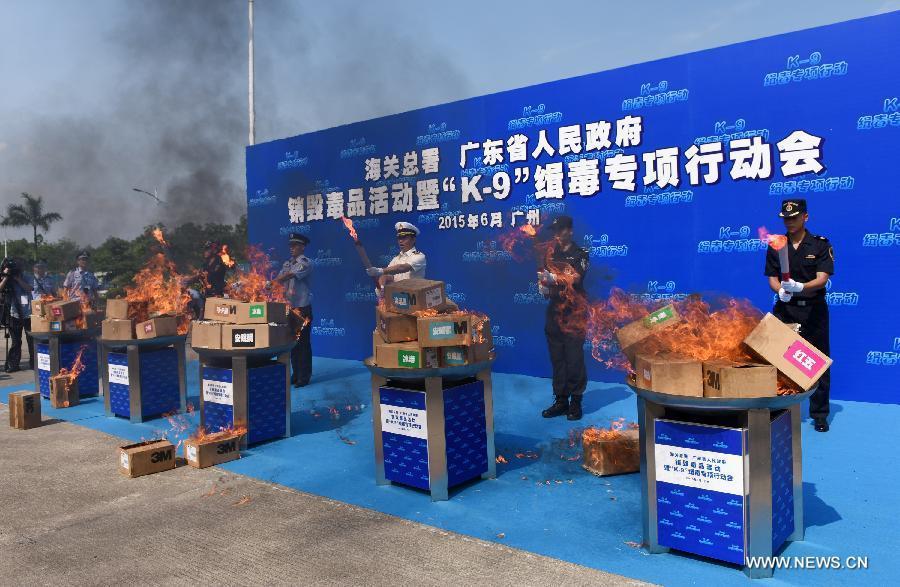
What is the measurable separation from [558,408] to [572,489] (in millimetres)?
2199

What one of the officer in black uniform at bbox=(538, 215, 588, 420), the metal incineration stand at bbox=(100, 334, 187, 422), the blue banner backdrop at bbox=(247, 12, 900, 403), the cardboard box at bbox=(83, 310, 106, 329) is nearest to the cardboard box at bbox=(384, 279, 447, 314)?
the officer in black uniform at bbox=(538, 215, 588, 420)

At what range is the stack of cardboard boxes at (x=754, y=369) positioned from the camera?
10.0 ft

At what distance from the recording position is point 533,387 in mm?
8320

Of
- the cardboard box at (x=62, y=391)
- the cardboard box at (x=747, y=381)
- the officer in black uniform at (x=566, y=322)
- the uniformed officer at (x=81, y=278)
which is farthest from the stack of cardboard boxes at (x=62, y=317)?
the cardboard box at (x=747, y=381)

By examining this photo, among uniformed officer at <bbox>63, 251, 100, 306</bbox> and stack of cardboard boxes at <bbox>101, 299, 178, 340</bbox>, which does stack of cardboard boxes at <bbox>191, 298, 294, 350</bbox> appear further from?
uniformed officer at <bbox>63, 251, 100, 306</bbox>

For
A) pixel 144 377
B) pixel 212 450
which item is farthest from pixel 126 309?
pixel 212 450

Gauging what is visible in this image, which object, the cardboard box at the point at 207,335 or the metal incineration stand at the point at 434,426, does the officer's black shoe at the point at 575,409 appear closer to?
the metal incineration stand at the point at 434,426

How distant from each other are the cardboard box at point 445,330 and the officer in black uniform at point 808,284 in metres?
2.96

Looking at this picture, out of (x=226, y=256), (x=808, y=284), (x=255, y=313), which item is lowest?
(x=255, y=313)

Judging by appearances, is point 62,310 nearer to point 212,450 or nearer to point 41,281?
point 41,281

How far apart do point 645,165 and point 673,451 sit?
5243 millimetres

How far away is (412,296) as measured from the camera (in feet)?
14.9

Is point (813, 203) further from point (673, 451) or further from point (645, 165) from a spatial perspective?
point (673, 451)

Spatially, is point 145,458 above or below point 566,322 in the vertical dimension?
below
